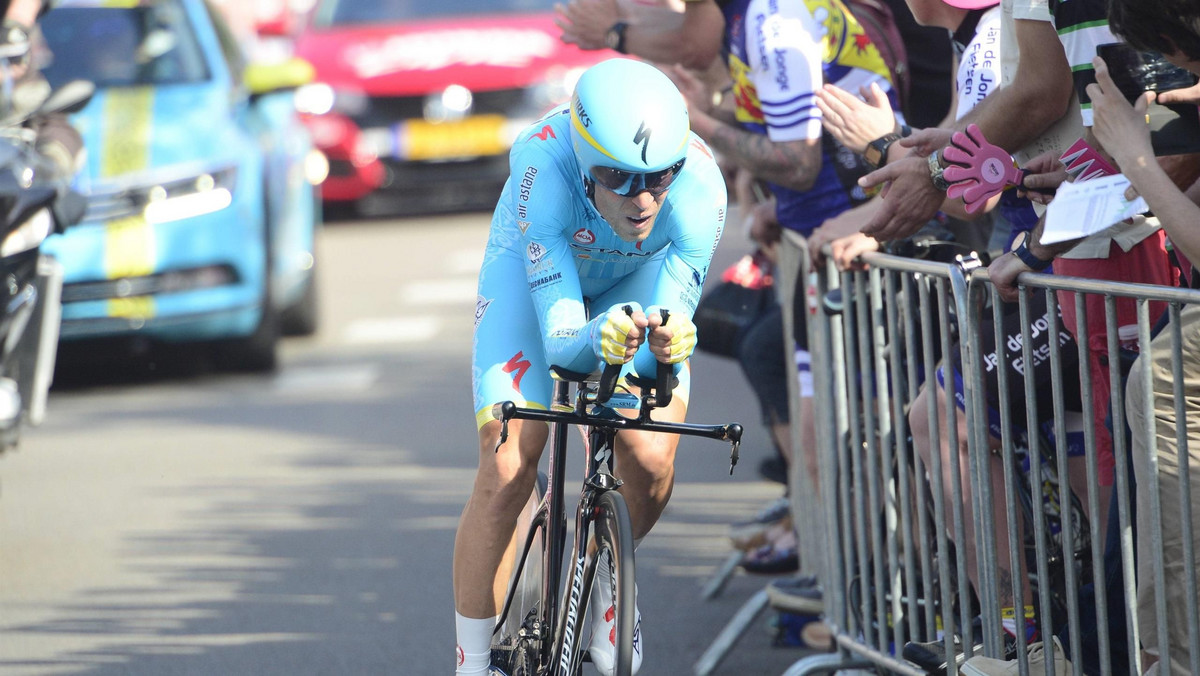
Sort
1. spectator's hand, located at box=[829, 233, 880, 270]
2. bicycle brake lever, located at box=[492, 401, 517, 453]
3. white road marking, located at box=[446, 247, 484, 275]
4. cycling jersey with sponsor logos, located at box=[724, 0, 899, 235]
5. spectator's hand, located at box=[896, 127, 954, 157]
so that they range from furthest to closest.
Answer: white road marking, located at box=[446, 247, 484, 275]
cycling jersey with sponsor logos, located at box=[724, 0, 899, 235]
spectator's hand, located at box=[829, 233, 880, 270]
spectator's hand, located at box=[896, 127, 954, 157]
bicycle brake lever, located at box=[492, 401, 517, 453]

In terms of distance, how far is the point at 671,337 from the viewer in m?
3.63

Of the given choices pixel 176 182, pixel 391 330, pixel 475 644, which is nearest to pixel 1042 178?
pixel 475 644

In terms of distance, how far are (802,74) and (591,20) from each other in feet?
4.76

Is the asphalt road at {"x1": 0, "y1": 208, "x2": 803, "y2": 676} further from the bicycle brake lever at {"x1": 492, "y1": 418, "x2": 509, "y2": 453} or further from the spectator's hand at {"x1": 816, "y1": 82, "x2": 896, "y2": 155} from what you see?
the spectator's hand at {"x1": 816, "y1": 82, "x2": 896, "y2": 155}

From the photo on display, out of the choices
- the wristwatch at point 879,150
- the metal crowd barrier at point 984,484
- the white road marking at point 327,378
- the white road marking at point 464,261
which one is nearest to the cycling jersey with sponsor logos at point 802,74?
the metal crowd barrier at point 984,484

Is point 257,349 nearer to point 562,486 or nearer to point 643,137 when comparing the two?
point 562,486

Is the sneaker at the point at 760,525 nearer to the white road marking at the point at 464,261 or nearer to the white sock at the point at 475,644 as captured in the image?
the white sock at the point at 475,644

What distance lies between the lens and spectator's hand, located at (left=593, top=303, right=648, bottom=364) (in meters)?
3.59

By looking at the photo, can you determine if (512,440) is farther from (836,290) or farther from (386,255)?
(386,255)

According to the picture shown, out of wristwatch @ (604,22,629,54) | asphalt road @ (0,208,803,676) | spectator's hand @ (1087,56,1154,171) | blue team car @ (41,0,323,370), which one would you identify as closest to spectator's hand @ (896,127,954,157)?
spectator's hand @ (1087,56,1154,171)

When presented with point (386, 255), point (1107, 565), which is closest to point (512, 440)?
point (1107, 565)

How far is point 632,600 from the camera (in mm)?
3705

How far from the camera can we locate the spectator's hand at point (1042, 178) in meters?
4.15

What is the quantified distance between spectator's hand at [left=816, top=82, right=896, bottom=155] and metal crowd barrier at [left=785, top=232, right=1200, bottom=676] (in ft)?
1.28
